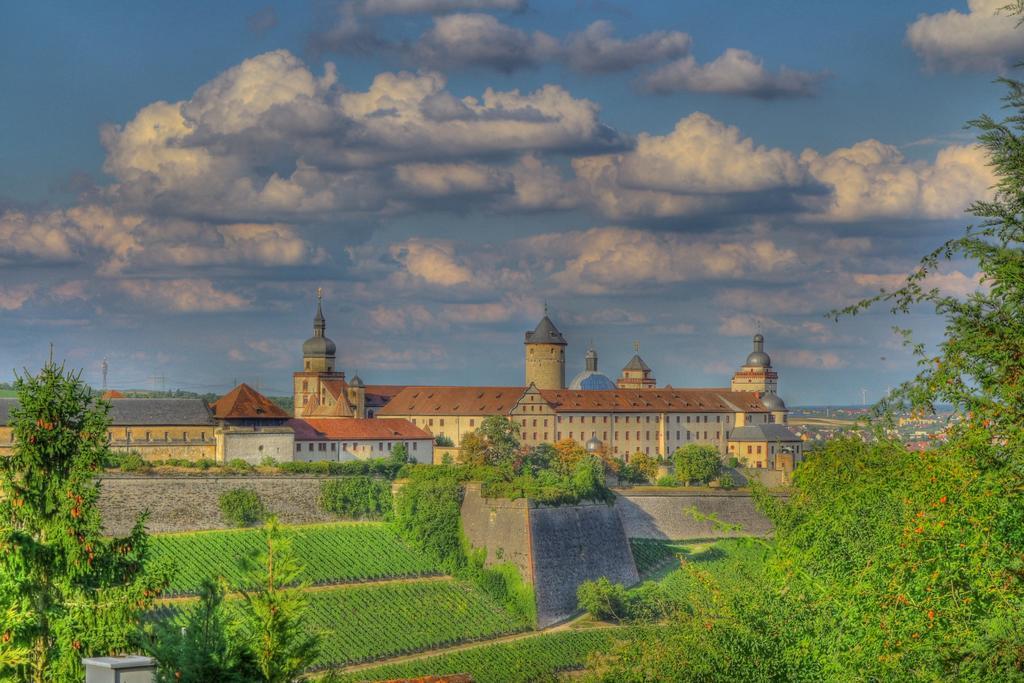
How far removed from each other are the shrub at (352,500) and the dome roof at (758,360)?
251 ft

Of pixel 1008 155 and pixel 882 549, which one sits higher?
pixel 1008 155

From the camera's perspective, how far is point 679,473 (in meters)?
91.2

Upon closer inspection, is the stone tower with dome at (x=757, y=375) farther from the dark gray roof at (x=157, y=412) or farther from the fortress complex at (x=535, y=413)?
the dark gray roof at (x=157, y=412)

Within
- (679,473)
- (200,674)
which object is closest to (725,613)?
(200,674)

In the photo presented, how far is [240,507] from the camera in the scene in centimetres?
6544

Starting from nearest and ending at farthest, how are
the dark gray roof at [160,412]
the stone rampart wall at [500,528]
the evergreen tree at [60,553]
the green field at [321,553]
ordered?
the evergreen tree at [60,553] < the green field at [321,553] < the stone rampart wall at [500,528] < the dark gray roof at [160,412]

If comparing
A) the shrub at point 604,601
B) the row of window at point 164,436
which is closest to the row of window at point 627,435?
the row of window at point 164,436

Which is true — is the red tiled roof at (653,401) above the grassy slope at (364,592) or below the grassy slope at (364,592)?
above

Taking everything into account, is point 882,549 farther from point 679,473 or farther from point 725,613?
point 679,473

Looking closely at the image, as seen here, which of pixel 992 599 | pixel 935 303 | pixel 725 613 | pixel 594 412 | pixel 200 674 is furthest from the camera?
pixel 594 412

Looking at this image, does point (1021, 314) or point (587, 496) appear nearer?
point (1021, 314)

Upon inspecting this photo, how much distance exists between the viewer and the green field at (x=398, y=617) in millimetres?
55062

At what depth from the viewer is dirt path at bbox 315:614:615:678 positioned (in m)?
53.3

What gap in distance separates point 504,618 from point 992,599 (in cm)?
4721
